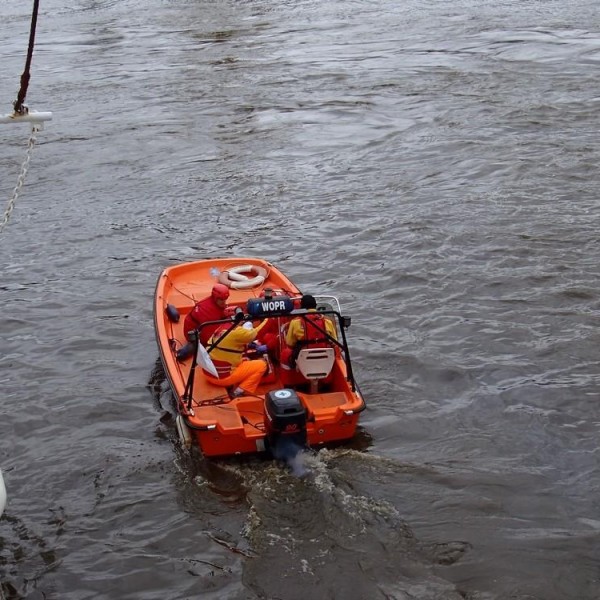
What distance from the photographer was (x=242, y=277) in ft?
37.9

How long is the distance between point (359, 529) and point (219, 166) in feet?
40.3

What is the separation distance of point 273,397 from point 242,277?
3.57 meters

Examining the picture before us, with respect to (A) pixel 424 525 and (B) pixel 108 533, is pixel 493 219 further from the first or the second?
(B) pixel 108 533

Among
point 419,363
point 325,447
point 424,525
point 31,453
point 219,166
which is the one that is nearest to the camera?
point 424,525

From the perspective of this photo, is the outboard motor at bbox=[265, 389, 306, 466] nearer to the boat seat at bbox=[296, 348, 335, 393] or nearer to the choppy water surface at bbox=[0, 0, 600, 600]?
the choppy water surface at bbox=[0, 0, 600, 600]

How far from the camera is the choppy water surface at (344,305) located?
7594 mm

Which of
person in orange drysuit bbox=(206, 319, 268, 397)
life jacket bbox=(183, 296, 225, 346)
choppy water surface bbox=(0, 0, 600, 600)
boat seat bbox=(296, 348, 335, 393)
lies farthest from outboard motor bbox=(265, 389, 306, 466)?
life jacket bbox=(183, 296, 225, 346)

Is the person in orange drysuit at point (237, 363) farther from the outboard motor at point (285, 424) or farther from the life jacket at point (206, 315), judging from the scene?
the outboard motor at point (285, 424)

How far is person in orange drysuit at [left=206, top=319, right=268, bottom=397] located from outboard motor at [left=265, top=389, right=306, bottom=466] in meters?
0.81

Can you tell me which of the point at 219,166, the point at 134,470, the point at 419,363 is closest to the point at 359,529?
the point at 134,470

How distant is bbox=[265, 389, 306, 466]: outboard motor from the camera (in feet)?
26.4

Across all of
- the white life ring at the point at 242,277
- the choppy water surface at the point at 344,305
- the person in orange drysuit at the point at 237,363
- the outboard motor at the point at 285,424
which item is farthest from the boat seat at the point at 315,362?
the white life ring at the point at 242,277

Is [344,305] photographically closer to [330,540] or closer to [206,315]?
[206,315]

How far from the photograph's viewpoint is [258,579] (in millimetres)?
7277
